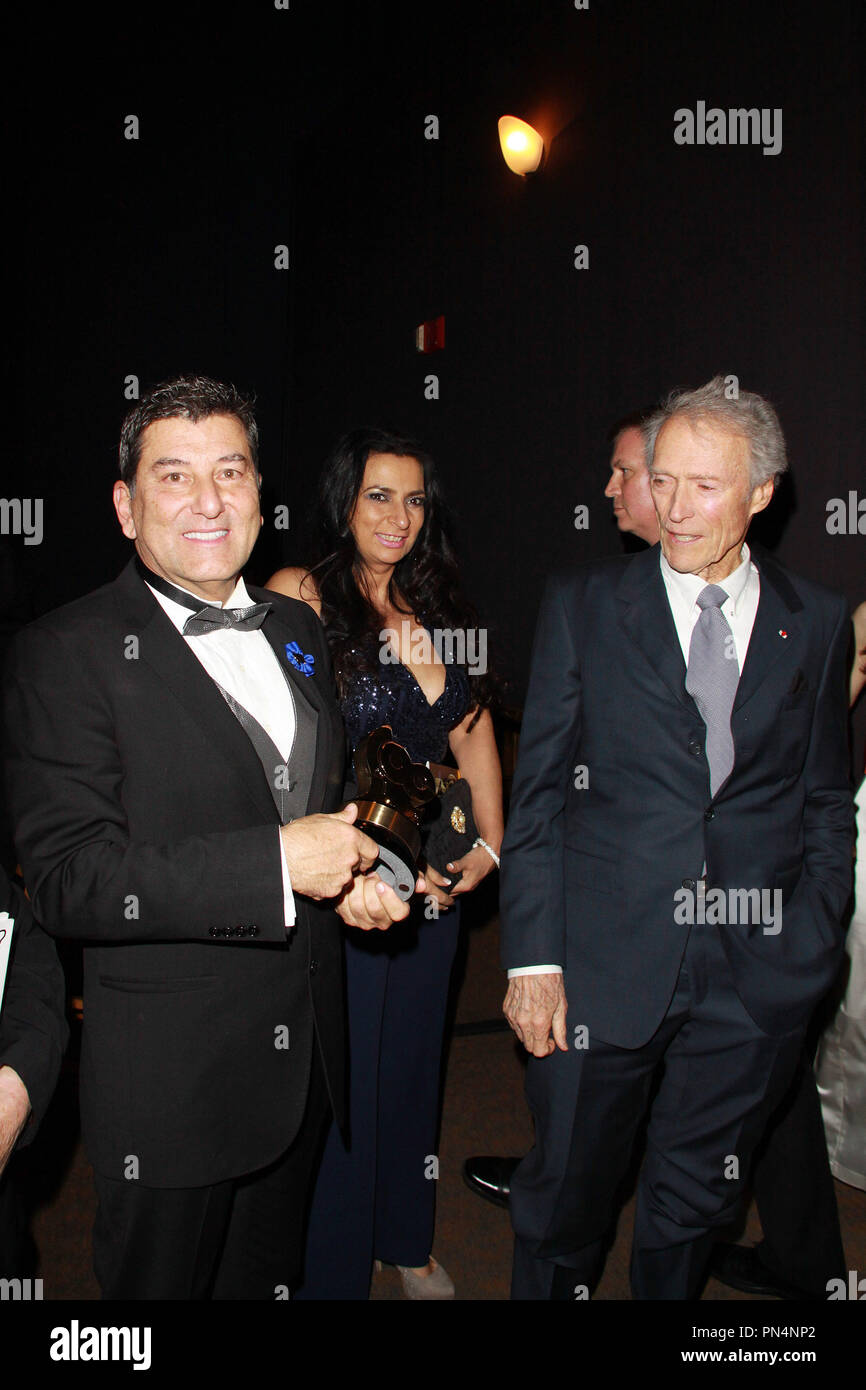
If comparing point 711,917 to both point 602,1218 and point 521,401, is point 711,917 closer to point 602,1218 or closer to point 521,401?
point 602,1218

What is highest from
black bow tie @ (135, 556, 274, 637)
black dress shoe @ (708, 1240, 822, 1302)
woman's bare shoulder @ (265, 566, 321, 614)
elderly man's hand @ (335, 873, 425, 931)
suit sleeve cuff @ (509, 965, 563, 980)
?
woman's bare shoulder @ (265, 566, 321, 614)

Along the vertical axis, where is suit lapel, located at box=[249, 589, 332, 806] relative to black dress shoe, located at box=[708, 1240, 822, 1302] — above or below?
above

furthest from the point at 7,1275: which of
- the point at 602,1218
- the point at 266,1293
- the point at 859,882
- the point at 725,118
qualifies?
the point at 725,118

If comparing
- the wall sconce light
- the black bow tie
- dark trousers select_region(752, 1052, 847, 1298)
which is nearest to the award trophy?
the black bow tie

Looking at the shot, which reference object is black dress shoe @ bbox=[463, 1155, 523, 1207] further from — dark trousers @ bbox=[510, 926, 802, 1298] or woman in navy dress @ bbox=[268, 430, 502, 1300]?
dark trousers @ bbox=[510, 926, 802, 1298]

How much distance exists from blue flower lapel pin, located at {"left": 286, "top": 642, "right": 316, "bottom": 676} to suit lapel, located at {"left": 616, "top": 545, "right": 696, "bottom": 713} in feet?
2.02

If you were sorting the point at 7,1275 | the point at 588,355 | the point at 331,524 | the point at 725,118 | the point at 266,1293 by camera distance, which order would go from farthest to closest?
1. the point at 588,355
2. the point at 725,118
3. the point at 331,524
4. the point at 266,1293
5. the point at 7,1275

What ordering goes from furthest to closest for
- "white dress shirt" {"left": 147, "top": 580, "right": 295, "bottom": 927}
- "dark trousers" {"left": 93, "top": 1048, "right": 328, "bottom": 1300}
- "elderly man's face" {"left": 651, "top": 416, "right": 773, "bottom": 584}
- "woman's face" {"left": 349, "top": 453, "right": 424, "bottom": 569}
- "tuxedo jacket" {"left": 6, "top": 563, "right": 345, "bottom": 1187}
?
"woman's face" {"left": 349, "top": 453, "right": 424, "bottom": 569}
"elderly man's face" {"left": 651, "top": 416, "right": 773, "bottom": 584}
"white dress shirt" {"left": 147, "top": 580, "right": 295, "bottom": 927}
"dark trousers" {"left": 93, "top": 1048, "right": 328, "bottom": 1300}
"tuxedo jacket" {"left": 6, "top": 563, "right": 345, "bottom": 1187}

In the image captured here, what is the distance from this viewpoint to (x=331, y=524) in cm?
258

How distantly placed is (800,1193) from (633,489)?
194 cm

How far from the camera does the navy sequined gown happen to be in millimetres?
2225

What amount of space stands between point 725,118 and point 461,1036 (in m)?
3.62

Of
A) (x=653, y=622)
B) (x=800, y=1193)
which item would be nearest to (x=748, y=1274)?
(x=800, y=1193)

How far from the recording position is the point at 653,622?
6.22 ft
